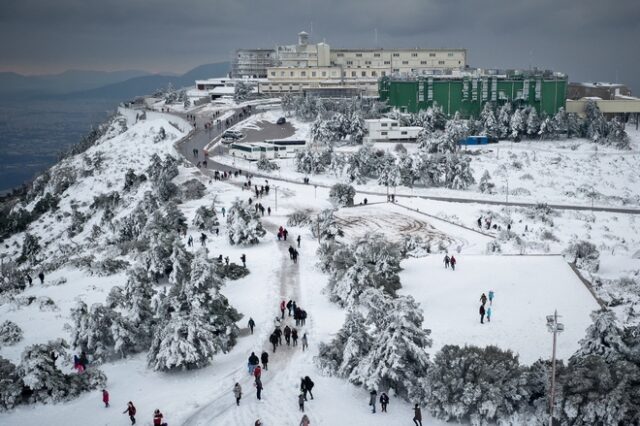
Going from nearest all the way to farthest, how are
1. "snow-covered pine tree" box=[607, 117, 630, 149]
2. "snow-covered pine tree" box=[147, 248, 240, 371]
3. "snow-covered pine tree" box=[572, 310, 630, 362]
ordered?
"snow-covered pine tree" box=[572, 310, 630, 362] < "snow-covered pine tree" box=[147, 248, 240, 371] < "snow-covered pine tree" box=[607, 117, 630, 149]

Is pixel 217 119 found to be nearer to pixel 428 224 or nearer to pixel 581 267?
pixel 428 224

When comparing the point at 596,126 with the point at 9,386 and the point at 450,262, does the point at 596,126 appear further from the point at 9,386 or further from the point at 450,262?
the point at 9,386

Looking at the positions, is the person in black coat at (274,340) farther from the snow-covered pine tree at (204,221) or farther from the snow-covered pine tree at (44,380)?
the snow-covered pine tree at (204,221)

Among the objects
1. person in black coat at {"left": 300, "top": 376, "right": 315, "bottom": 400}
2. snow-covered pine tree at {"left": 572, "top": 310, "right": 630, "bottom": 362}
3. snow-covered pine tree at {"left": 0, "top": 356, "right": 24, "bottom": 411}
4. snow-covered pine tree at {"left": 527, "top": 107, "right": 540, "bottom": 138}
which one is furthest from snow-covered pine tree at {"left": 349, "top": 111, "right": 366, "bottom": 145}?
snow-covered pine tree at {"left": 0, "top": 356, "right": 24, "bottom": 411}

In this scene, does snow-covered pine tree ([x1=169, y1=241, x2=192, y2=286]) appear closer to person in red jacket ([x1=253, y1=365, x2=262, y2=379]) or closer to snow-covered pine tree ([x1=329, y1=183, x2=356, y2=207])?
person in red jacket ([x1=253, y1=365, x2=262, y2=379])

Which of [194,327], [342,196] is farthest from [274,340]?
[342,196]
